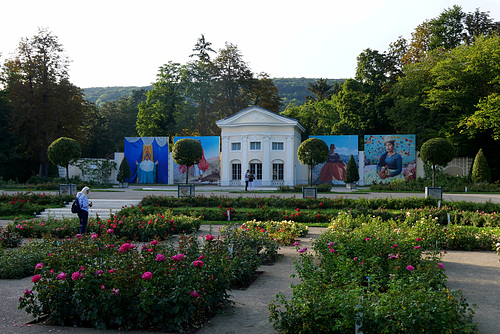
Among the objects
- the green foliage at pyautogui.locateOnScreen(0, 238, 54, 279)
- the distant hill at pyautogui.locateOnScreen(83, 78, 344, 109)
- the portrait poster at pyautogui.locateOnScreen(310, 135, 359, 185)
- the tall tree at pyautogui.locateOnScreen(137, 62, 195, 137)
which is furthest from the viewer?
the distant hill at pyautogui.locateOnScreen(83, 78, 344, 109)

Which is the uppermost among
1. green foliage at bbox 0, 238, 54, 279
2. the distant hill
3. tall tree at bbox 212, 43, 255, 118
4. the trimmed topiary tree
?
the distant hill

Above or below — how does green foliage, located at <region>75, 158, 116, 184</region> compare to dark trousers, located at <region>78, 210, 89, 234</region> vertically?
above

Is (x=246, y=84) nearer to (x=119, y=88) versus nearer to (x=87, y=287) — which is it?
(x=87, y=287)

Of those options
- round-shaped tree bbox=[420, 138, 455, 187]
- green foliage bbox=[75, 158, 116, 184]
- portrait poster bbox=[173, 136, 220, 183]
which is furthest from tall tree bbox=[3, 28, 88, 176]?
round-shaped tree bbox=[420, 138, 455, 187]

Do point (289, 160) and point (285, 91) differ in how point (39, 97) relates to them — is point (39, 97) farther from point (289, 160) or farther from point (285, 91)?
point (285, 91)

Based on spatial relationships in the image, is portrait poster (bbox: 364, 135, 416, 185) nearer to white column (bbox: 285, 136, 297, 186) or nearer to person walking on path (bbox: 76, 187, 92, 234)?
white column (bbox: 285, 136, 297, 186)

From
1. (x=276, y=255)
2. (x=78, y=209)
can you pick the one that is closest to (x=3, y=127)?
(x=78, y=209)

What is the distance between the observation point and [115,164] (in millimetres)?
42781

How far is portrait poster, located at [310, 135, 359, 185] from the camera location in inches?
1538

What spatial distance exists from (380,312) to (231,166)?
1374 inches

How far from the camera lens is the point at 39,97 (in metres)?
39.3

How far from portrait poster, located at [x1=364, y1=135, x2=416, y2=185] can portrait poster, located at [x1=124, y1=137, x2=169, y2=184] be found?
20.1 metres

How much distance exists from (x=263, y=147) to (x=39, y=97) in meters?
21.9

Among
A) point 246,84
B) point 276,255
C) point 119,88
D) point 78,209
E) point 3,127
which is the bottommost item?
point 276,255
